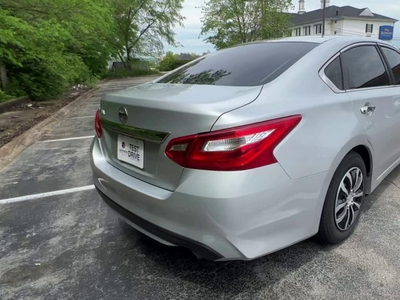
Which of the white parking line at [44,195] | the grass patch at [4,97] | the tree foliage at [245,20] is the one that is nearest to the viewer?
the white parking line at [44,195]

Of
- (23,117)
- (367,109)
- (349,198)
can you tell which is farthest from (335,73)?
(23,117)

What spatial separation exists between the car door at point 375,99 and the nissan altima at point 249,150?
18mm

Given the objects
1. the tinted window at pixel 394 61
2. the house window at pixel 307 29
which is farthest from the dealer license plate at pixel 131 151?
the house window at pixel 307 29

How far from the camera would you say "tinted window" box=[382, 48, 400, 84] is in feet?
10.4

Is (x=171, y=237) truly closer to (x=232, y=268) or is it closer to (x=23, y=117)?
(x=232, y=268)

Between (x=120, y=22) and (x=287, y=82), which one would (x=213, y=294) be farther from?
(x=120, y=22)

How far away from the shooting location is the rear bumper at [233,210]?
5.60 ft

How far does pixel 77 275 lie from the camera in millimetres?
2283

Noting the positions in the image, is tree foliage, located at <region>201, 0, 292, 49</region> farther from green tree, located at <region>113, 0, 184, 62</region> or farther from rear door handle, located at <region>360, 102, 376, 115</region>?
rear door handle, located at <region>360, 102, 376, 115</region>

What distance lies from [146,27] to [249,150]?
39883 mm

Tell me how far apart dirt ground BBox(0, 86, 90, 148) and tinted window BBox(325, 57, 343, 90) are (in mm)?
5440

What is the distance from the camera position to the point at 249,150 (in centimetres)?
172

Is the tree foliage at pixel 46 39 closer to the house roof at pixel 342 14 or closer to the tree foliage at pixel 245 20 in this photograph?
the tree foliage at pixel 245 20

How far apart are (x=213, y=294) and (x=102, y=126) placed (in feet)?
4.77
